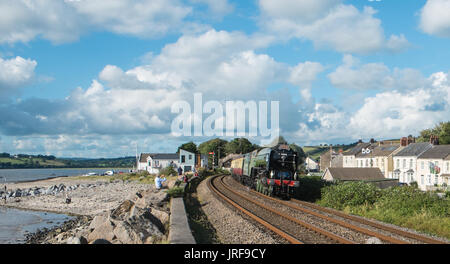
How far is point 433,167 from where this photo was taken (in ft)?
174

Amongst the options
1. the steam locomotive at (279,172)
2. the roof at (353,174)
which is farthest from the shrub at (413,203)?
the roof at (353,174)

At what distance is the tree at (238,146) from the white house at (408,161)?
218ft

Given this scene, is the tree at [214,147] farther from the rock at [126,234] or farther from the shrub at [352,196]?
the rock at [126,234]

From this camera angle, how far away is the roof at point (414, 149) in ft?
193

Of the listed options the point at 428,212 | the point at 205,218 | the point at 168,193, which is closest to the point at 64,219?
the point at 168,193

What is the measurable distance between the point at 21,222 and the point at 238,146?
4097 inches

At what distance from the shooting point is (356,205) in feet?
64.1

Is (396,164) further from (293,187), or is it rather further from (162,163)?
(162,163)

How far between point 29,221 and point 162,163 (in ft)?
222

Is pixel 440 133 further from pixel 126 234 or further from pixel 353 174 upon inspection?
pixel 126 234

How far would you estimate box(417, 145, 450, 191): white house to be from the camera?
2023 inches

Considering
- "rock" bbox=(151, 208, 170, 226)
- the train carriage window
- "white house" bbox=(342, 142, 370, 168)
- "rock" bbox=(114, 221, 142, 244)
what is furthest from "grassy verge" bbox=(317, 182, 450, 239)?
"white house" bbox=(342, 142, 370, 168)
